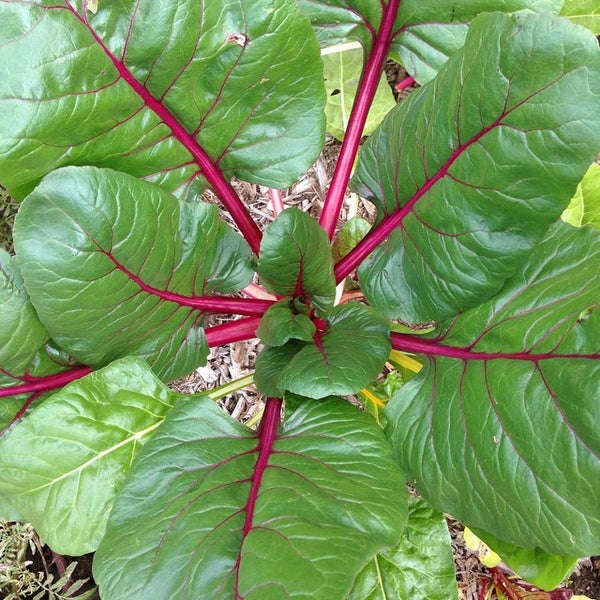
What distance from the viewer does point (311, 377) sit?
1.02m

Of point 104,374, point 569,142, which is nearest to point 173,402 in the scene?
point 104,374

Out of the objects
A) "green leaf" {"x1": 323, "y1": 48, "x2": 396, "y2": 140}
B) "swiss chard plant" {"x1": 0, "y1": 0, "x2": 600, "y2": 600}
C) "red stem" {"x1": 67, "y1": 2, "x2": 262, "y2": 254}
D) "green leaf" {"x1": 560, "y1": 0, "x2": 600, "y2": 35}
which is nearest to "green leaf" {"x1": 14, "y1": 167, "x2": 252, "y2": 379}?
"swiss chard plant" {"x1": 0, "y1": 0, "x2": 600, "y2": 600}

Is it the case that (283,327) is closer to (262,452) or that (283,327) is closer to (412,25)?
(262,452)

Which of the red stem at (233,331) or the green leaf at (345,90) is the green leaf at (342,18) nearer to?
the green leaf at (345,90)

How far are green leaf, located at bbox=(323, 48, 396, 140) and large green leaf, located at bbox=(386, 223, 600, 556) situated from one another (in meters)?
0.73

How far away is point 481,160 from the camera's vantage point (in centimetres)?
99

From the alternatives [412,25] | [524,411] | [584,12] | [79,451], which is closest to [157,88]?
[412,25]

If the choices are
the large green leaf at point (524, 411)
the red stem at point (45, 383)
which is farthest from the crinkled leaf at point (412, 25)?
the red stem at point (45, 383)

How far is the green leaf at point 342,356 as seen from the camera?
3.33 ft

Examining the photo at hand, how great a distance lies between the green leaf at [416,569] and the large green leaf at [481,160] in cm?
45

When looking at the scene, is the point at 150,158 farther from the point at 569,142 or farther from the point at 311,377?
the point at 569,142

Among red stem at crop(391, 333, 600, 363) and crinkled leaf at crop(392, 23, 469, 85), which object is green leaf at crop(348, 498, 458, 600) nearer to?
red stem at crop(391, 333, 600, 363)

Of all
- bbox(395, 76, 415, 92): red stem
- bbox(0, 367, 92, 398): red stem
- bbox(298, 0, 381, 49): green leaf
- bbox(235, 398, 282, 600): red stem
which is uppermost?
bbox(298, 0, 381, 49): green leaf

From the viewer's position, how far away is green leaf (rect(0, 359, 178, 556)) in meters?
1.08
